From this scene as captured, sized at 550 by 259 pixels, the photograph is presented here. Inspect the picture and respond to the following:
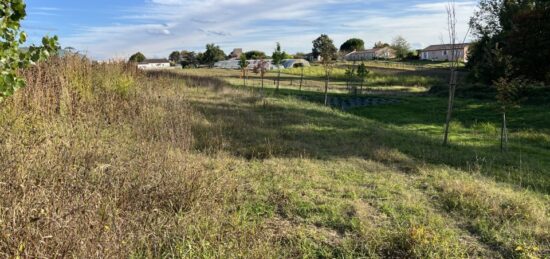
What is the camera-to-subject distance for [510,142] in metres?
11.9

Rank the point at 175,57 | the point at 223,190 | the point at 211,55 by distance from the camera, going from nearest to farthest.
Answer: the point at 223,190 < the point at 211,55 < the point at 175,57

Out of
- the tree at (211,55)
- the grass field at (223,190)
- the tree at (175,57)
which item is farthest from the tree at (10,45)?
the tree at (175,57)

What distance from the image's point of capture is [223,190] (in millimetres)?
4441

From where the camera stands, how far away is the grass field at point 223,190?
3.06m

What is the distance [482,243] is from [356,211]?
1184mm

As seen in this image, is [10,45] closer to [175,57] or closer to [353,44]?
[175,57]

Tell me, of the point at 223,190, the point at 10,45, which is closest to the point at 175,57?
the point at 223,190

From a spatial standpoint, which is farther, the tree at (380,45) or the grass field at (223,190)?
the tree at (380,45)

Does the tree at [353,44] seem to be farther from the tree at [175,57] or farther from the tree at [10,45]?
the tree at [10,45]

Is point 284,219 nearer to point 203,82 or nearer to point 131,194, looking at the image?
point 131,194

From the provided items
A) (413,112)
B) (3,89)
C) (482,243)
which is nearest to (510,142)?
(413,112)

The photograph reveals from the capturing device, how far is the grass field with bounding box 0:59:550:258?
10.0 feet

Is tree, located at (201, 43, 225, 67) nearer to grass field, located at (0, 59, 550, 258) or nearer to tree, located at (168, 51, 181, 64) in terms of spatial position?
tree, located at (168, 51, 181, 64)

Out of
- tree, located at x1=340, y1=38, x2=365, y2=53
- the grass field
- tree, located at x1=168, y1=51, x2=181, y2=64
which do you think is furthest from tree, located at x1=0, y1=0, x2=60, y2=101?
tree, located at x1=340, y1=38, x2=365, y2=53
